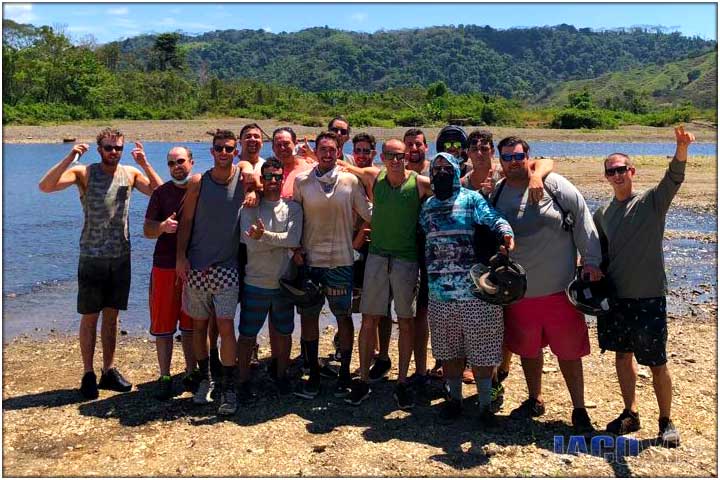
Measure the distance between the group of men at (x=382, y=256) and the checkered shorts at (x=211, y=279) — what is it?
0.04 ft

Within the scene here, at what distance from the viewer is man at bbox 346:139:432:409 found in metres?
5.83

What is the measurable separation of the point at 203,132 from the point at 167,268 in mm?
43866

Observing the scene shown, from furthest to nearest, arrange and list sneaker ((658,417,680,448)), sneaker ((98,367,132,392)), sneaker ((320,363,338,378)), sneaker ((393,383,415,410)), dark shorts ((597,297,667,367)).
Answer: sneaker ((320,363,338,378)) → sneaker ((98,367,132,392)) → sneaker ((393,383,415,410)) → sneaker ((658,417,680,448)) → dark shorts ((597,297,667,367))

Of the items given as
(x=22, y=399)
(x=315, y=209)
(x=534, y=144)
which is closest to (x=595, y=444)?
(x=315, y=209)

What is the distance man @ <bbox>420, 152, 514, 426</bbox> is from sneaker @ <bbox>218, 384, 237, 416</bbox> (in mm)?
1834

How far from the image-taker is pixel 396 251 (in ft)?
19.4

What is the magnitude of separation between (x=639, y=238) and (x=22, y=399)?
18.5 feet

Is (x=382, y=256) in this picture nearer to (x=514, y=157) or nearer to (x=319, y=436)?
(x=514, y=157)

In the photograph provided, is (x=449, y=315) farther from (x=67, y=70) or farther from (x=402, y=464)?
(x=67, y=70)

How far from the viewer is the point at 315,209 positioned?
6.02 m

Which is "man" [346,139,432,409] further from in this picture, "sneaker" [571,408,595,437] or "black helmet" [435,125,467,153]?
"sneaker" [571,408,595,437]

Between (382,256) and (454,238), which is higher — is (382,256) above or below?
below

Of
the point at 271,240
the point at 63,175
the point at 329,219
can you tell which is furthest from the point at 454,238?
the point at 63,175

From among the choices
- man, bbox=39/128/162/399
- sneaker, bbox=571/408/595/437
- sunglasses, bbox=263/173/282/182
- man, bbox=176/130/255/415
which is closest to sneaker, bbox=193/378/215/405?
man, bbox=176/130/255/415
